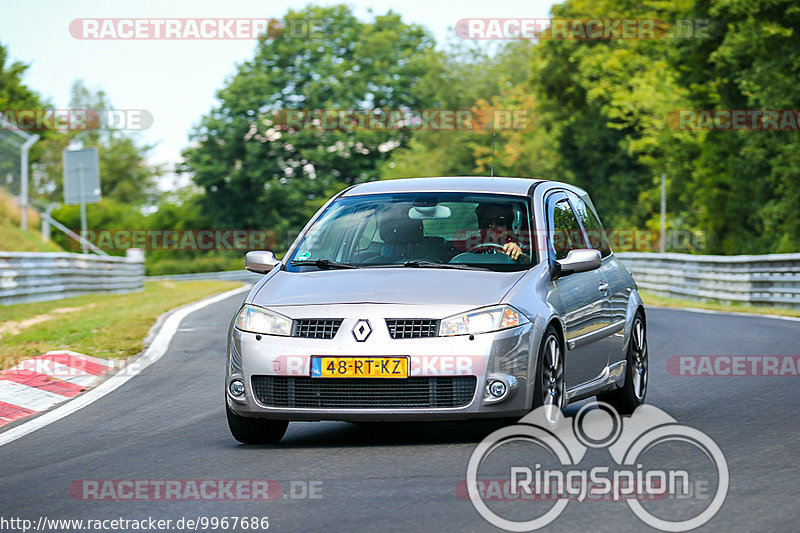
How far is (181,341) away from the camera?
15.9 m

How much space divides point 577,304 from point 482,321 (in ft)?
4.23

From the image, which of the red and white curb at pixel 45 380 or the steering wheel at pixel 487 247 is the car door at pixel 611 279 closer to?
the steering wheel at pixel 487 247

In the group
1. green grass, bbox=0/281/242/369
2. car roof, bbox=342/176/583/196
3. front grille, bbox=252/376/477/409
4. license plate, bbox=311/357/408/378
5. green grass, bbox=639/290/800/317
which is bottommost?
green grass, bbox=639/290/800/317

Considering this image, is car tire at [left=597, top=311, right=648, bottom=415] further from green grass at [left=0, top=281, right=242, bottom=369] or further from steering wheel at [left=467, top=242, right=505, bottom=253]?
green grass at [left=0, top=281, right=242, bottom=369]

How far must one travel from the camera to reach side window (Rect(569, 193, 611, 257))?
9.87 m

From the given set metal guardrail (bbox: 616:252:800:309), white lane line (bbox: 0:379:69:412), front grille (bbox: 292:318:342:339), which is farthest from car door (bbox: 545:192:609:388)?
metal guardrail (bbox: 616:252:800:309)

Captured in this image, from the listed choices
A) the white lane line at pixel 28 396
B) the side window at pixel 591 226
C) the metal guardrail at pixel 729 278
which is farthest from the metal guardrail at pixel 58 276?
the side window at pixel 591 226

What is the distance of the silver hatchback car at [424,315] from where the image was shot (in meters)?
7.39

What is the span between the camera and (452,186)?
8938 mm

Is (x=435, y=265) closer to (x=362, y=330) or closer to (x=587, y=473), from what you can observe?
(x=362, y=330)

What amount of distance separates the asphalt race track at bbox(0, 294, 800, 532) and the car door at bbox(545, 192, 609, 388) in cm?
64

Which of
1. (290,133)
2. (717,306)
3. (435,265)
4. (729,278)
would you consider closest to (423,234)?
(435,265)

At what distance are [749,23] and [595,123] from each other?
21348 millimetres

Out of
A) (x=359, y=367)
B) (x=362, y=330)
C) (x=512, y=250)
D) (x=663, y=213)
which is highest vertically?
(x=512, y=250)
